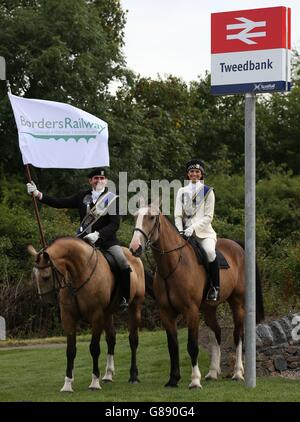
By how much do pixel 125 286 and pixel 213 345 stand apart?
1.71 m

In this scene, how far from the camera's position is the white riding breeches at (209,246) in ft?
49.3

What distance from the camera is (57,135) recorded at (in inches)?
607

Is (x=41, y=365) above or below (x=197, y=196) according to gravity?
below

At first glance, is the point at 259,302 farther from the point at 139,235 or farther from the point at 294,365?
the point at 139,235

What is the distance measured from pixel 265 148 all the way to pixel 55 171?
18879mm

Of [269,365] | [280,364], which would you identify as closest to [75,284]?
[269,365]

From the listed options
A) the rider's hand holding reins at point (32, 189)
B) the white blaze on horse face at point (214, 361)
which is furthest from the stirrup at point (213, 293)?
the rider's hand holding reins at point (32, 189)

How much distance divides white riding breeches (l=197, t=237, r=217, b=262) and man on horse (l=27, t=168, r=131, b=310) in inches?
46.1

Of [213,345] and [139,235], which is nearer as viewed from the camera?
[139,235]
